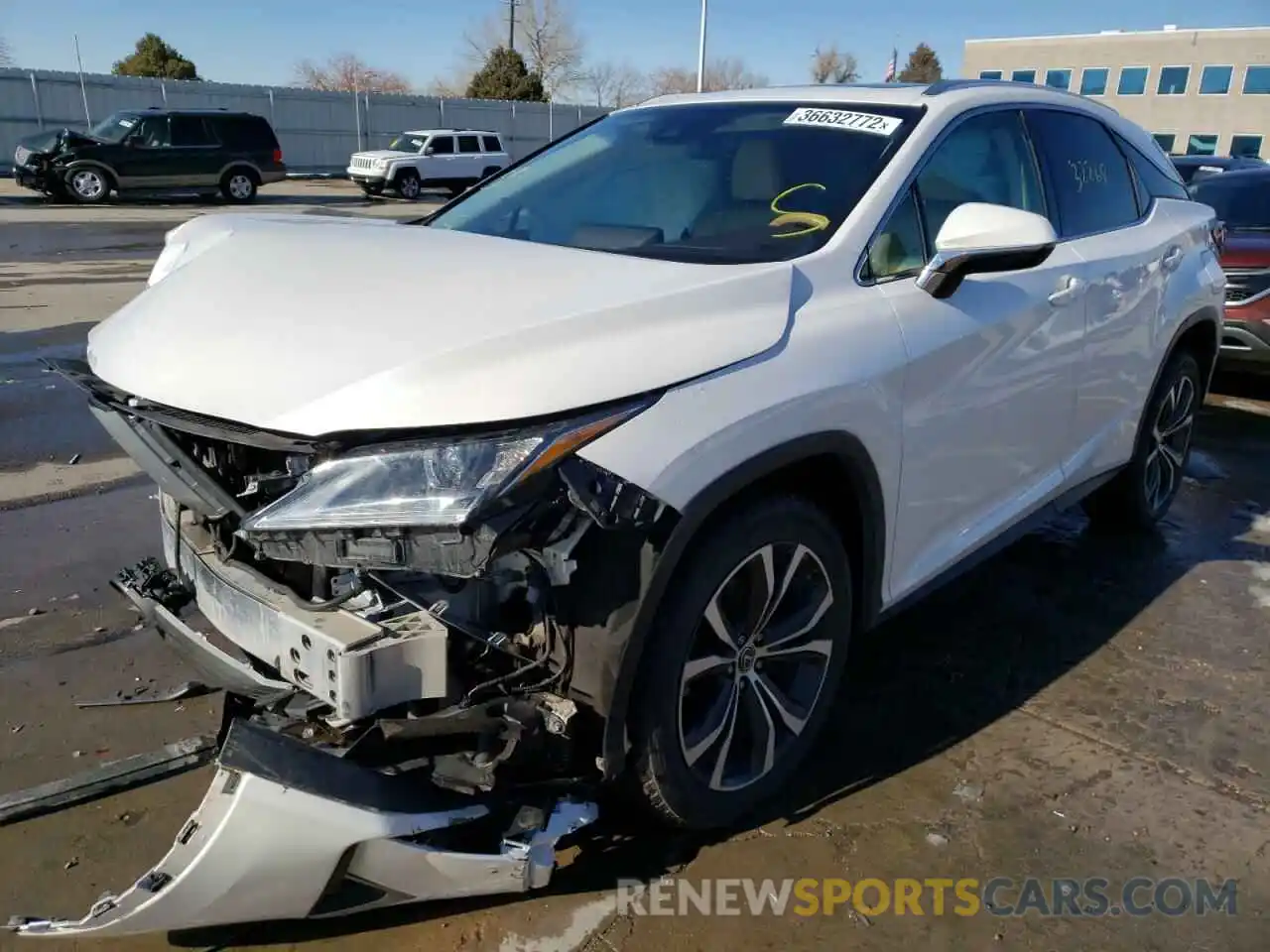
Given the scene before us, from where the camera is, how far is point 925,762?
315cm

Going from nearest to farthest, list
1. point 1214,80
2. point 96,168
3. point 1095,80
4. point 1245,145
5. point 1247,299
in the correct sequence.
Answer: point 1247,299 < point 96,168 < point 1245,145 < point 1214,80 < point 1095,80

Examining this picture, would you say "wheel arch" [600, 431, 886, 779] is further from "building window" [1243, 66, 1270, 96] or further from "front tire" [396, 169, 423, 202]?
"building window" [1243, 66, 1270, 96]

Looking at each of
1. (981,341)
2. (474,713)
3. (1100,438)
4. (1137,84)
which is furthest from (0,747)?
(1137,84)

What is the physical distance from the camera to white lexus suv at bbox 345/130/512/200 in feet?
84.7

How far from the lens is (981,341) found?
3117 mm

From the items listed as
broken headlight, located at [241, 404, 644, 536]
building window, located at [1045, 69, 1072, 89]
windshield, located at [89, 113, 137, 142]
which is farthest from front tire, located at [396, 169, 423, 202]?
building window, located at [1045, 69, 1072, 89]

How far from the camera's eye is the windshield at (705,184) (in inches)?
115

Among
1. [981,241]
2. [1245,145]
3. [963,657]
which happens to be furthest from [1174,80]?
[981,241]

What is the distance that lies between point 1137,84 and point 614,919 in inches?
2646

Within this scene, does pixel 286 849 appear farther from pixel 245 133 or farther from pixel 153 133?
pixel 245 133

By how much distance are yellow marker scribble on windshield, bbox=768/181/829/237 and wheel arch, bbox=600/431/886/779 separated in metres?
0.65

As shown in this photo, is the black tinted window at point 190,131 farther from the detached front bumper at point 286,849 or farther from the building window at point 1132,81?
the building window at point 1132,81

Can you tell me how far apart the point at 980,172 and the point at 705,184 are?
38.0 inches

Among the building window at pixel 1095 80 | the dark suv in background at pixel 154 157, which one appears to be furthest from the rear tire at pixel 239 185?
the building window at pixel 1095 80
